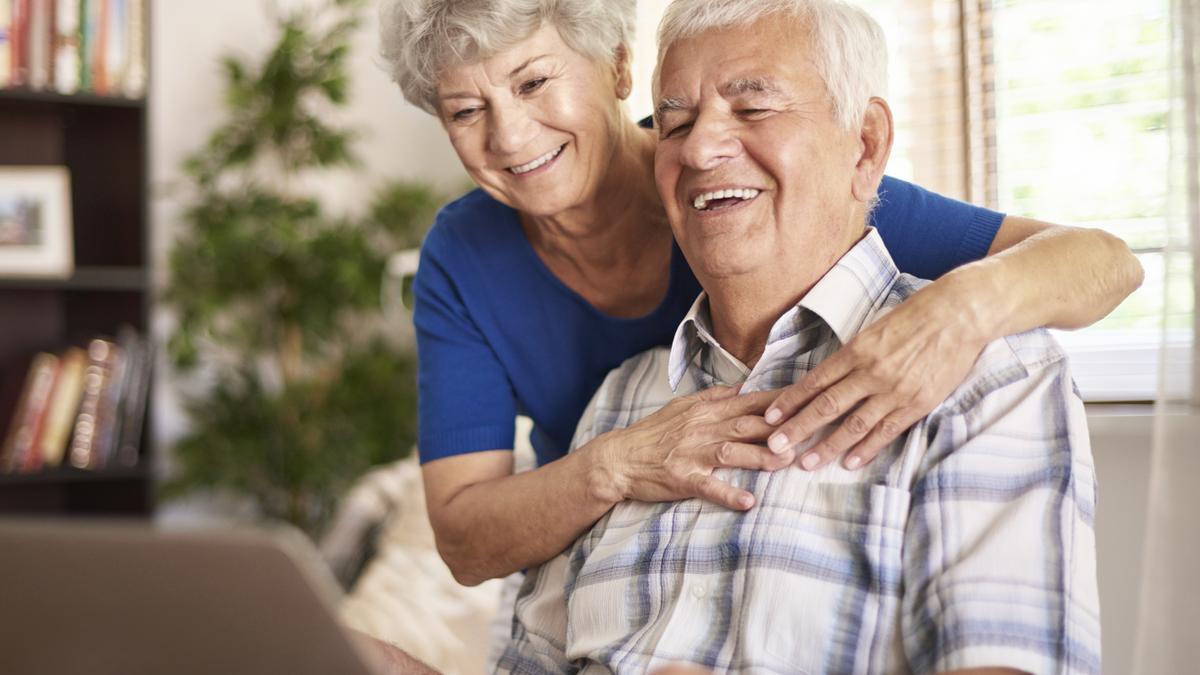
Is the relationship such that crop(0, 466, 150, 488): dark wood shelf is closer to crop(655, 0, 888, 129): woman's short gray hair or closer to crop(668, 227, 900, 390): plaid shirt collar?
crop(668, 227, 900, 390): plaid shirt collar

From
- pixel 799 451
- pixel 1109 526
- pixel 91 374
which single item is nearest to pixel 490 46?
pixel 799 451

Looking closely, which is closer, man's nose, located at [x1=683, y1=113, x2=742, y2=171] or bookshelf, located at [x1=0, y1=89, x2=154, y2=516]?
man's nose, located at [x1=683, y1=113, x2=742, y2=171]

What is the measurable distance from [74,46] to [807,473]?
10.4ft

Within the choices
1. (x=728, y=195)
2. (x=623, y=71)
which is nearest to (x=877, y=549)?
(x=728, y=195)

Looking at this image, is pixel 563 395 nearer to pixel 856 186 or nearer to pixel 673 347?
pixel 673 347

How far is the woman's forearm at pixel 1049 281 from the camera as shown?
1185mm

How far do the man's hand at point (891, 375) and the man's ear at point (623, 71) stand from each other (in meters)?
0.61

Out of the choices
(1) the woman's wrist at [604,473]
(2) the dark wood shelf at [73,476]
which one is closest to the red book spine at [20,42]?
(2) the dark wood shelf at [73,476]

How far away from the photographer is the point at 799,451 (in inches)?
50.4

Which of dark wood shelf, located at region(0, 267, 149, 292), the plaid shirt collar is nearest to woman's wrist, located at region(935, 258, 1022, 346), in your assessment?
the plaid shirt collar

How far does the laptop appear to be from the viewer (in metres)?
0.73

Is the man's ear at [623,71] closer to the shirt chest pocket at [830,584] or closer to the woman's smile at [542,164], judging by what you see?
the woman's smile at [542,164]

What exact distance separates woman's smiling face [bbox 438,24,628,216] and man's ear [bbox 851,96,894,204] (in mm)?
376

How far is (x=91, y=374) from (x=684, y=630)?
→ 2968mm
